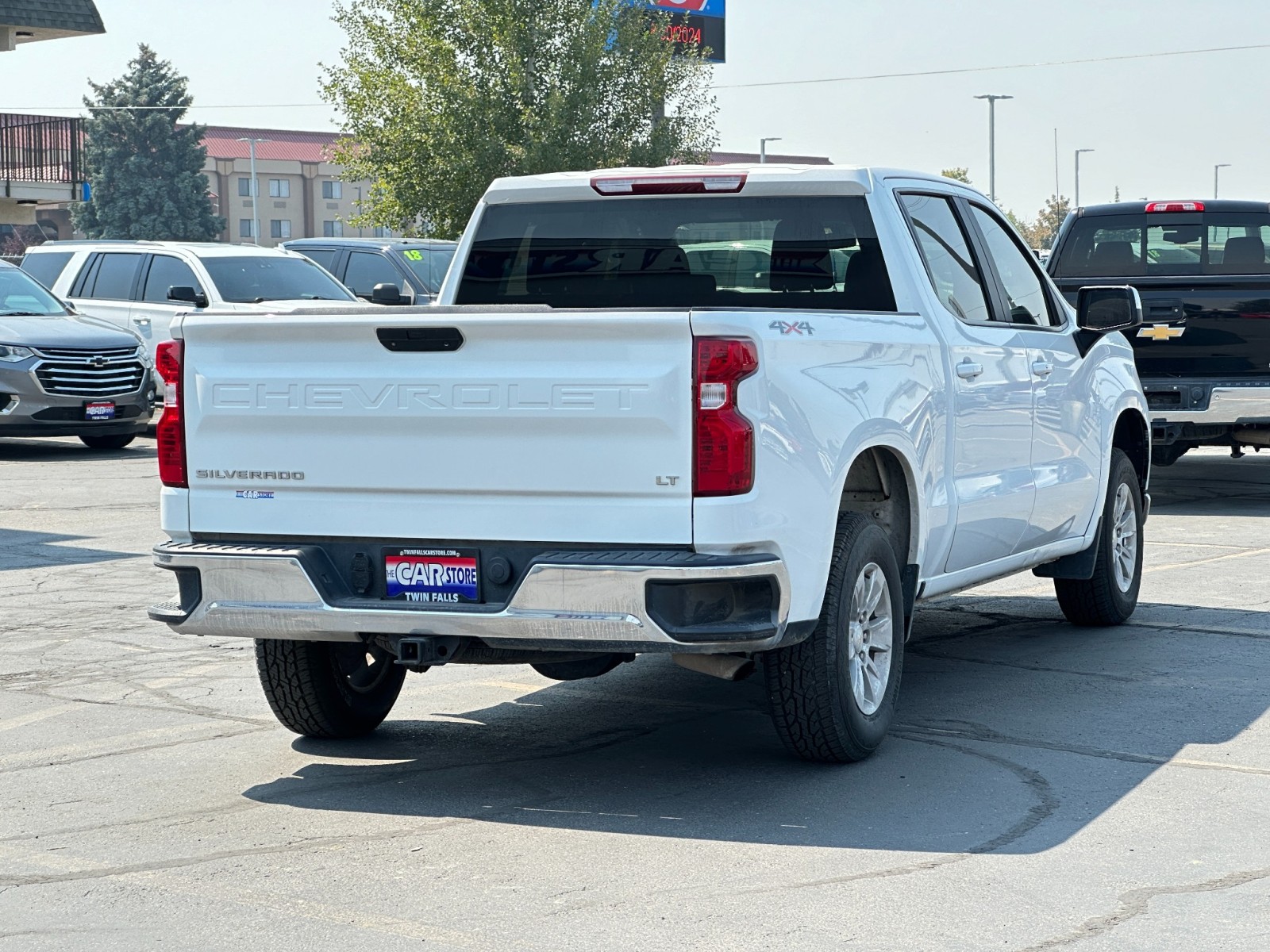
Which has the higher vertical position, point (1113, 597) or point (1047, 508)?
point (1047, 508)

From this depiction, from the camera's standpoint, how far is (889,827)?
543 cm

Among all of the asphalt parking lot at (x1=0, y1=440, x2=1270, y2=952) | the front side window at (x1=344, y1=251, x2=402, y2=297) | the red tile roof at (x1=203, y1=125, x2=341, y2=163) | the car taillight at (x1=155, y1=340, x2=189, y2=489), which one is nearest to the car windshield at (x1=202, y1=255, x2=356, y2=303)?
the front side window at (x1=344, y1=251, x2=402, y2=297)

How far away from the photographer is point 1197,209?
1465 cm

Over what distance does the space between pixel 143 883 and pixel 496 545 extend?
1.39 metres

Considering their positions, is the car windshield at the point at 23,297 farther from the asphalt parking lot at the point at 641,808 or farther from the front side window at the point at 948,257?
the front side window at the point at 948,257

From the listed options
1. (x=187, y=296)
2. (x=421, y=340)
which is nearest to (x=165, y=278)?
(x=187, y=296)

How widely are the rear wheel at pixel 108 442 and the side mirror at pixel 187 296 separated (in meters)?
1.50

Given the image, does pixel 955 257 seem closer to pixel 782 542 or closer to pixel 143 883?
pixel 782 542

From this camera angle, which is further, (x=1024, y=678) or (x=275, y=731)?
(x=1024, y=678)

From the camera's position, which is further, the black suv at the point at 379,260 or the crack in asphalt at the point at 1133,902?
the black suv at the point at 379,260

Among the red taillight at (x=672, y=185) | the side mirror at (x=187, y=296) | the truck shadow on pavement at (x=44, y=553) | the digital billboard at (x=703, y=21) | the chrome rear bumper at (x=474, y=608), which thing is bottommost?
the truck shadow on pavement at (x=44, y=553)

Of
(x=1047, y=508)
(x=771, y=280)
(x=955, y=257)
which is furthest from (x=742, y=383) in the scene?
(x=1047, y=508)

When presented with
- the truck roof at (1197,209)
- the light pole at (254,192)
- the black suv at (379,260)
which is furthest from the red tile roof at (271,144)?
the truck roof at (1197,209)

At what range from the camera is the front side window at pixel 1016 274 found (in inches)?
314
